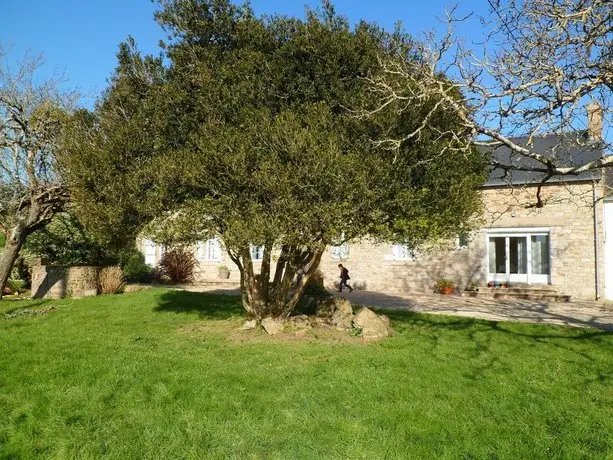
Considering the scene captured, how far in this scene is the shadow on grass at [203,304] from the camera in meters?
13.3

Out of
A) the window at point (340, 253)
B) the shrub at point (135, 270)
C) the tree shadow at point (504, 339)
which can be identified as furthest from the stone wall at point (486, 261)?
the shrub at point (135, 270)

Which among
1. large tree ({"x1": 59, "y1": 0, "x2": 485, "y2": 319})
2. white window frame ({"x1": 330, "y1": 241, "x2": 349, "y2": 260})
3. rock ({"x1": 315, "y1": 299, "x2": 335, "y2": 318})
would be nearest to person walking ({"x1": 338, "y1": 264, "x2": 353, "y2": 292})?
white window frame ({"x1": 330, "y1": 241, "x2": 349, "y2": 260})

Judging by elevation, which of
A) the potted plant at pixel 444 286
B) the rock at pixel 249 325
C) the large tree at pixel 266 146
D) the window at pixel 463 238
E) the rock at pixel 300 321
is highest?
the large tree at pixel 266 146

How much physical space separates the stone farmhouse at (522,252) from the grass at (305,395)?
22.1 feet

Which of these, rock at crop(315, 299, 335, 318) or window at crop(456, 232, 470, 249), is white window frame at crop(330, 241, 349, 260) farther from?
window at crop(456, 232, 470, 249)

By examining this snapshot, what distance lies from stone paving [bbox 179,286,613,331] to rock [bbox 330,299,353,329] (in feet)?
11.1

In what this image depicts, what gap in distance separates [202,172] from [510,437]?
580cm

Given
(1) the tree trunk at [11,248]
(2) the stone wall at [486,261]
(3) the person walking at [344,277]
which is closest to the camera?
(1) the tree trunk at [11,248]

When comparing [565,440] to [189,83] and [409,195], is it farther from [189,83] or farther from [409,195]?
[189,83]

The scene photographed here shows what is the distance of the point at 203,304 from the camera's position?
15273mm

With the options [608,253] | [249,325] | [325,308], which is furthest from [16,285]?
[608,253]

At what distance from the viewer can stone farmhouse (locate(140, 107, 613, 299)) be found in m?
16.9

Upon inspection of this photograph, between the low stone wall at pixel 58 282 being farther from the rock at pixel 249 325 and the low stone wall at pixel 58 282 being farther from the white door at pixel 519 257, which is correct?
the white door at pixel 519 257

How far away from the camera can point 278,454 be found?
4.59 metres
